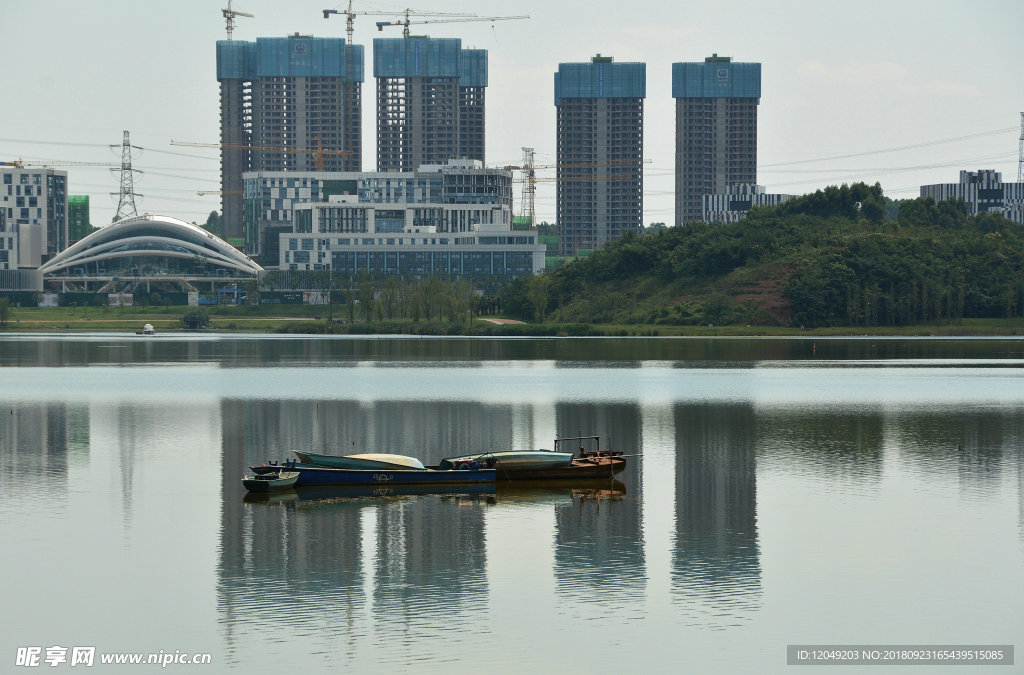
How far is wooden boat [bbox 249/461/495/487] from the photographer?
4959cm

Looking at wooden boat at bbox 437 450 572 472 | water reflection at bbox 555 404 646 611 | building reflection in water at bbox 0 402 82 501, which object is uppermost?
wooden boat at bbox 437 450 572 472

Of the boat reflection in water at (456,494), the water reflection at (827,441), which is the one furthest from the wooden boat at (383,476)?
the water reflection at (827,441)

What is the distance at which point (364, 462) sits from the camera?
50281mm

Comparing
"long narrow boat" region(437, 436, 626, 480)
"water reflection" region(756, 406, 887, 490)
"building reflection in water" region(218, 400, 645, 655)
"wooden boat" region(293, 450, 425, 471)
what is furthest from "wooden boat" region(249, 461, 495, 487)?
"water reflection" region(756, 406, 887, 490)

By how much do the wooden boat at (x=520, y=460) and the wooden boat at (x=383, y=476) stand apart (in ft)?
3.95

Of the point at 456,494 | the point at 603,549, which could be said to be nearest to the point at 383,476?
the point at 456,494

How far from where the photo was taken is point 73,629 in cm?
3091

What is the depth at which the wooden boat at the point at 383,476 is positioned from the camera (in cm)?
4959

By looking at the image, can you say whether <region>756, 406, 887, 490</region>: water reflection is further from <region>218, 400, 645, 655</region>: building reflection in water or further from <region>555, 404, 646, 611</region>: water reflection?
<region>555, 404, 646, 611</region>: water reflection

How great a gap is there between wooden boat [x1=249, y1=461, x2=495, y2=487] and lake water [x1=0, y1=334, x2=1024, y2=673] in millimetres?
970

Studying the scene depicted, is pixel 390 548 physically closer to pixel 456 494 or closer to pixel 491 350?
pixel 456 494

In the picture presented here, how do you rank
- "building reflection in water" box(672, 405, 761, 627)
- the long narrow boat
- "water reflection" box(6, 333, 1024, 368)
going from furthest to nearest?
"water reflection" box(6, 333, 1024, 368) < the long narrow boat < "building reflection in water" box(672, 405, 761, 627)

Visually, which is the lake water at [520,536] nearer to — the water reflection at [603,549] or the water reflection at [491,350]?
the water reflection at [603,549]

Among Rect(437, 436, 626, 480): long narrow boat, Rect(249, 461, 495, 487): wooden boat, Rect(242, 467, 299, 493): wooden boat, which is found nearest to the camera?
Rect(242, 467, 299, 493): wooden boat
